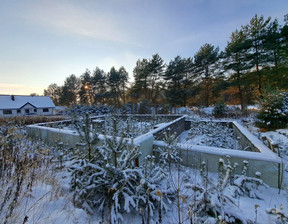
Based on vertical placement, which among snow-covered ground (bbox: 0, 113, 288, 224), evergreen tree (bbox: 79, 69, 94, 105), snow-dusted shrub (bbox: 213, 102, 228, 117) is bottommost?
snow-covered ground (bbox: 0, 113, 288, 224)

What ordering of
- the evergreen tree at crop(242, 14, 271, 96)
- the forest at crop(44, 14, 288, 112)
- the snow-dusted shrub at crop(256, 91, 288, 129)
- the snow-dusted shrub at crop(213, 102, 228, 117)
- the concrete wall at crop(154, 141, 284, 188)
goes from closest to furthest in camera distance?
the concrete wall at crop(154, 141, 284, 188) → the snow-dusted shrub at crop(256, 91, 288, 129) → the snow-dusted shrub at crop(213, 102, 228, 117) → the forest at crop(44, 14, 288, 112) → the evergreen tree at crop(242, 14, 271, 96)

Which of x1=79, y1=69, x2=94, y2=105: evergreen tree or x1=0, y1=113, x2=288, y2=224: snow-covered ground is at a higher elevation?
x1=79, y1=69, x2=94, y2=105: evergreen tree

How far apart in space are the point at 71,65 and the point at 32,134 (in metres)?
4.58

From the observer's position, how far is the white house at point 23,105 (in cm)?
2042

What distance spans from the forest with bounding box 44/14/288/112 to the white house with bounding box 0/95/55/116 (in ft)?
23.7

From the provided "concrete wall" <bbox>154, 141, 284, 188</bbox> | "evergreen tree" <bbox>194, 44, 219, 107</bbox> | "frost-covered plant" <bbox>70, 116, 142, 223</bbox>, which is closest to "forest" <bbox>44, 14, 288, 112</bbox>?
"evergreen tree" <bbox>194, 44, 219, 107</bbox>

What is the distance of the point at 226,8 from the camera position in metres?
5.44

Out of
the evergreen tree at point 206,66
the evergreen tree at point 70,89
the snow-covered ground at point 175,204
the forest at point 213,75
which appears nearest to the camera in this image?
the snow-covered ground at point 175,204

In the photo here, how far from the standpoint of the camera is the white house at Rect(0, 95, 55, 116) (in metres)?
20.4

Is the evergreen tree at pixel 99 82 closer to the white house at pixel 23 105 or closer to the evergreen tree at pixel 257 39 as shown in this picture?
the white house at pixel 23 105

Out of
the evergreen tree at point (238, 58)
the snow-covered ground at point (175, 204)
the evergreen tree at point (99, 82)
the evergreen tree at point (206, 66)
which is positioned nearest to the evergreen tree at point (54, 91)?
the evergreen tree at point (99, 82)

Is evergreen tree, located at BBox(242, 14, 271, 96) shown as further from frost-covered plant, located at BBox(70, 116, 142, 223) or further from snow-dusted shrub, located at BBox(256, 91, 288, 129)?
frost-covered plant, located at BBox(70, 116, 142, 223)

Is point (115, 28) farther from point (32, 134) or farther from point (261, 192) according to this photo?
point (261, 192)

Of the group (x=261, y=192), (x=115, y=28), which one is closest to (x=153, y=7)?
(x=115, y=28)
